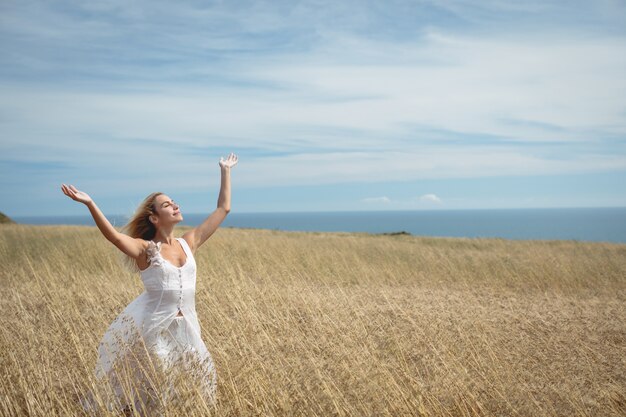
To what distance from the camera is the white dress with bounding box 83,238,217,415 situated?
5.03m

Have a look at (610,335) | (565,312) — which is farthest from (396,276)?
(610,335)

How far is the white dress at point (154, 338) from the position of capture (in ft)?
16.5

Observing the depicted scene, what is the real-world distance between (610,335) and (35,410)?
7833mm

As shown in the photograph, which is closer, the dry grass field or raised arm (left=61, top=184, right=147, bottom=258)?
raised arm (left=61, top=184, right=147, bottom=258)

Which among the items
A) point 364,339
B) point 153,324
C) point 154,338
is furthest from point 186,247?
point 364,339

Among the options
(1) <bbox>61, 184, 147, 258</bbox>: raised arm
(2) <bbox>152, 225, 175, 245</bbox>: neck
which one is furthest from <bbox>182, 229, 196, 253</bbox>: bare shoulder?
(1) <bbox>61, 184, 147, 258</bbox>: raised arm

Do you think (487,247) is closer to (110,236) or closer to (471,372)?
(471,372)

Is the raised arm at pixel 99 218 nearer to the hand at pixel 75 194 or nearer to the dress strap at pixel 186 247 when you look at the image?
the hand at pixel 75 194

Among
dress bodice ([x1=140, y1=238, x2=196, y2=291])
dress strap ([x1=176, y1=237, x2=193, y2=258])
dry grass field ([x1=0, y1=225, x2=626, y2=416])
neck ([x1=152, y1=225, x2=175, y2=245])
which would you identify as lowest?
dry grass field ([x1=0, y1=225, x2=626, y2=416])

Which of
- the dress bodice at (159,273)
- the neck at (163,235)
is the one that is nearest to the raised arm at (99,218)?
the dress bodice at (159,273)

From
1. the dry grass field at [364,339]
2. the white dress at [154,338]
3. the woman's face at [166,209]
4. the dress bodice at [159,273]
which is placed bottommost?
the dry grass field at [364,339]

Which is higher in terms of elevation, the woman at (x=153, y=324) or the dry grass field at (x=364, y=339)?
the woman at (x=153, y=324)

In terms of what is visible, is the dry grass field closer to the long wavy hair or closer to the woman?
the woman

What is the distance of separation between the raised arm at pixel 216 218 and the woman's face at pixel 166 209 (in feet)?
0.91
